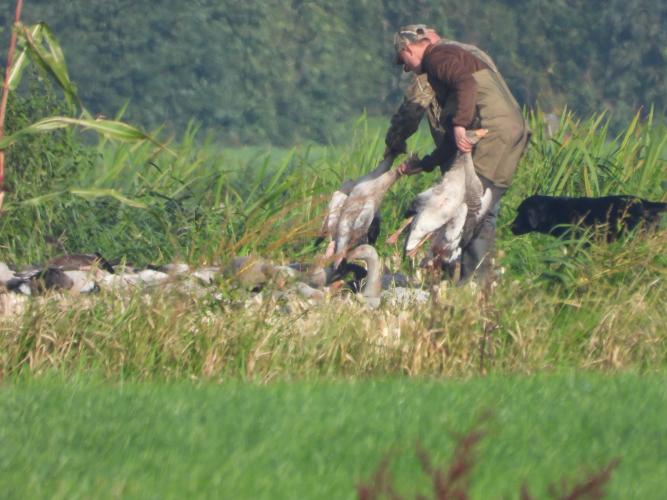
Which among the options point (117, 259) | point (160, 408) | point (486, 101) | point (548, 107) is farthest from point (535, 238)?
point (548, 107)

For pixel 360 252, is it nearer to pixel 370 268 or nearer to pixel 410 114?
pixel 370 268

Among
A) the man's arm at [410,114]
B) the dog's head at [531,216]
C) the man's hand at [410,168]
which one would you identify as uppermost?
the man's arm at [410,114]

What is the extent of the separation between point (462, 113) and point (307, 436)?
11.8ft

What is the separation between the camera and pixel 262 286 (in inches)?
314

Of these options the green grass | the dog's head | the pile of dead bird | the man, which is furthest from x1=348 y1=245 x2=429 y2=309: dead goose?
the green grass

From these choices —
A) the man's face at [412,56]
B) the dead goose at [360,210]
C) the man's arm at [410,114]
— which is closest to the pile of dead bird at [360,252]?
the dead goose at [360,210]

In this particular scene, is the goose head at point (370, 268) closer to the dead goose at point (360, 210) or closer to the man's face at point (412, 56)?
the dead goose at point (360, 210)

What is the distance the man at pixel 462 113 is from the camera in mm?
8578

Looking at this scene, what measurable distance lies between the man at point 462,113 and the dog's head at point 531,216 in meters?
0.79

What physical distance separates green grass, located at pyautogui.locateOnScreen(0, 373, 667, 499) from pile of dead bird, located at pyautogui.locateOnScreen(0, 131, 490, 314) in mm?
1704

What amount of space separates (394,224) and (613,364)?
13.0 ft

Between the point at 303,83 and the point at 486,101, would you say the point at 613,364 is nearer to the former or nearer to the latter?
the point at 486,101

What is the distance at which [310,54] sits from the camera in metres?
22.0

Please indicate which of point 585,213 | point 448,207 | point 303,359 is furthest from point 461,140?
point 303,359
